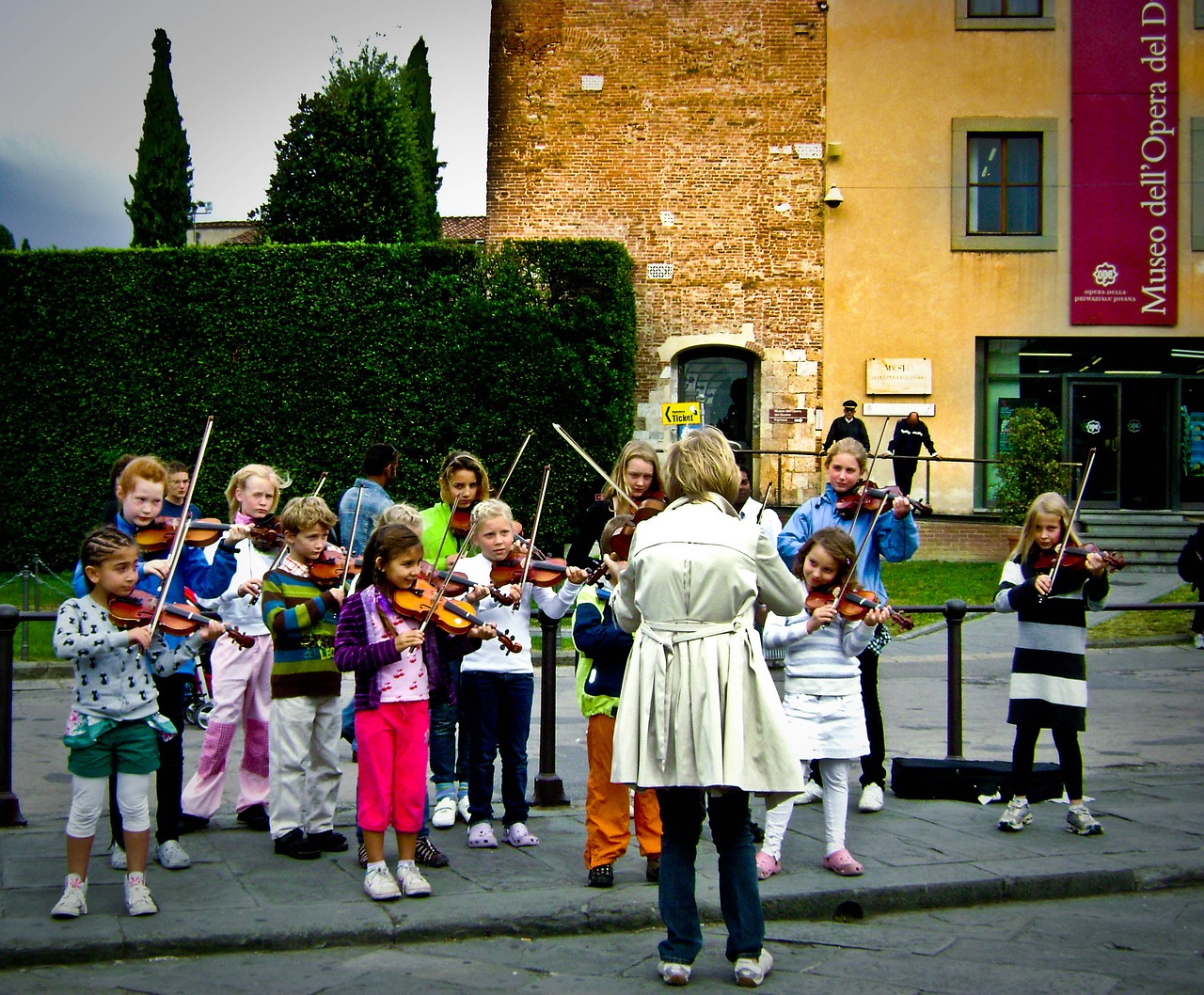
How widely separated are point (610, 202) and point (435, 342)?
4.99 metres

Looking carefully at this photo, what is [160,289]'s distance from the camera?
1998 centimetres

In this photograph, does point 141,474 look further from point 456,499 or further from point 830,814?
point 830,814

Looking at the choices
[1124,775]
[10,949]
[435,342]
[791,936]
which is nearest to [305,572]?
[10,949]

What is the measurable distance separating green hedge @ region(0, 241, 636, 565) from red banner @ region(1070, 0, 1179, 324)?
9.53m

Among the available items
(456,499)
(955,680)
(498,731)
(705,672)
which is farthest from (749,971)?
(955,680)

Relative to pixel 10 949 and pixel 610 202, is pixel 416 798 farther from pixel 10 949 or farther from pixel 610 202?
pixel 610 202

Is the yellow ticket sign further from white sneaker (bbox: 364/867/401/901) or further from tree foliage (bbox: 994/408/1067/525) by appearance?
white sneaker (bbox: 364/867/401/901)

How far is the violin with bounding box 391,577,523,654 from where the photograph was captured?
5.77 metres

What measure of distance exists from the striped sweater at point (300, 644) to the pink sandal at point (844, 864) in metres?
2.49

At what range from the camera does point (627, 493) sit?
6543mm

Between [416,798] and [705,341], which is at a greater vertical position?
[705,341]

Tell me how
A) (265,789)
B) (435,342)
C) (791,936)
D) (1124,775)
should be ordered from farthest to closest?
(435,342) < (1124,775) < (265,789) < (791,936)

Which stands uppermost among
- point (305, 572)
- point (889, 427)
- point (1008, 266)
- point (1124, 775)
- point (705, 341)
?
point (1008, 266)

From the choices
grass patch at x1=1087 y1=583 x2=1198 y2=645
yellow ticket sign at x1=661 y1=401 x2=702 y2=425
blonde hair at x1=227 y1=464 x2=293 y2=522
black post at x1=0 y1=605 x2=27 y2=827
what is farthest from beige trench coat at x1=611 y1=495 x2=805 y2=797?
grass patch at x1=1087 y1=583 x2=1198 y2=645
